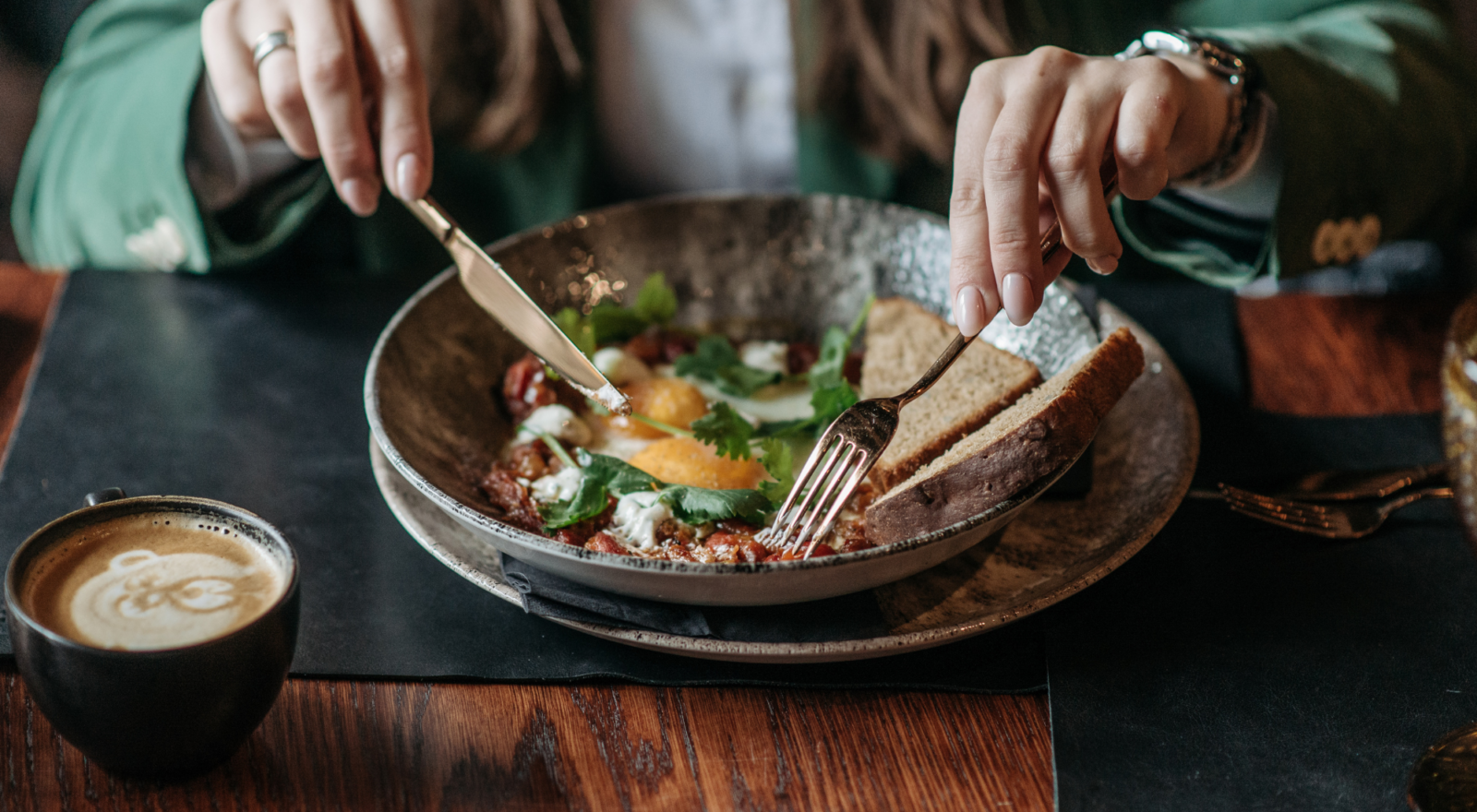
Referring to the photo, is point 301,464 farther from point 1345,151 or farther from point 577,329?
point 1345,151

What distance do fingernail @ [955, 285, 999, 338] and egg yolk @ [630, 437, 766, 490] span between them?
0.41 metres

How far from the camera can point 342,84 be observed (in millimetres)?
1462

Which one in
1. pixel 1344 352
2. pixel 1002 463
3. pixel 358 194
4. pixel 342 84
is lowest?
pixel 1344 352

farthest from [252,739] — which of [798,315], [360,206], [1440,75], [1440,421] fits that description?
[1440,75]

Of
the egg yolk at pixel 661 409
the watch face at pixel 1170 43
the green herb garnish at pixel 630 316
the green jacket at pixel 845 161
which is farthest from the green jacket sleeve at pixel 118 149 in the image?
the watch face at pixel 1170 43

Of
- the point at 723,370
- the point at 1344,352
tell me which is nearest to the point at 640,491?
the point at 723,370

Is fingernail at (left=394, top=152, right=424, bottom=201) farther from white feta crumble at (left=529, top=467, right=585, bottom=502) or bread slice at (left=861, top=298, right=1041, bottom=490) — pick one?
bread slice at (left=861, top=298, right=1041, bottom=490)

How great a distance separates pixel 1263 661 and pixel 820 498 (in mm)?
560

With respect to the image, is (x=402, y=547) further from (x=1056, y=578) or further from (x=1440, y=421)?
(x=1440, y=421)

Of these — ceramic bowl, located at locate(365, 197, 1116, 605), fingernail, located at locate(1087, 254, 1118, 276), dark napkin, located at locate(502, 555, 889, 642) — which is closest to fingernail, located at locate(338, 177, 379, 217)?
ceramic bowl, located at locate(365, 197, 1116, 605)

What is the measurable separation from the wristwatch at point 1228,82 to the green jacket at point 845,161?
8cm

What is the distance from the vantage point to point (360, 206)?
5.01ft

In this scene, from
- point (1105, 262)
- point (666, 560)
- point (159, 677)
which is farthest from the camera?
point (1105, 262)

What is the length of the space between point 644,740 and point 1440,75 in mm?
2106
